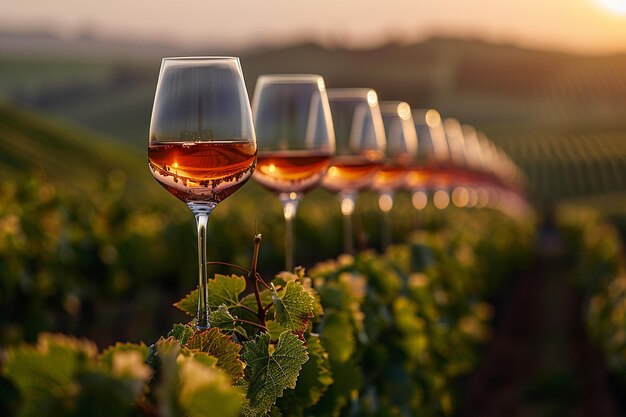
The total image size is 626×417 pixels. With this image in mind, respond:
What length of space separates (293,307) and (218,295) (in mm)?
168

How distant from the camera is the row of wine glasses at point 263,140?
6.54ft

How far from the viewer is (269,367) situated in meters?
1.80

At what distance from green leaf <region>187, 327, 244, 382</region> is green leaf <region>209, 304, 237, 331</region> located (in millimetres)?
262

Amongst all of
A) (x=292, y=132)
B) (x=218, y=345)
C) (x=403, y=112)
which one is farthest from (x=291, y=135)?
(x=403, y=112)

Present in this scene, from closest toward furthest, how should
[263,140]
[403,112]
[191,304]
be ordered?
1. [191,304]
2. [263,140]
3. [403,112]

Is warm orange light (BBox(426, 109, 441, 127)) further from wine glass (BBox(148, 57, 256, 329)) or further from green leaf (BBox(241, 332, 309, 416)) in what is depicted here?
green leaf (BBox(241, 332, 309, 416))

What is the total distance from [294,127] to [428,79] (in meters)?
124

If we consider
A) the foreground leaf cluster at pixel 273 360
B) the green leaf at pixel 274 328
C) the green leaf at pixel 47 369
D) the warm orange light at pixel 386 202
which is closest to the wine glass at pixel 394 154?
the warm orange light at pixel 386 202

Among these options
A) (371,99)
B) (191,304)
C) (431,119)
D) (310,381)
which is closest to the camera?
(191,304)

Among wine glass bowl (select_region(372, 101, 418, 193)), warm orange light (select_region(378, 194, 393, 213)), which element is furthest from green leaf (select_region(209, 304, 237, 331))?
warm orange light (select_region(378, 194, 393, 213))

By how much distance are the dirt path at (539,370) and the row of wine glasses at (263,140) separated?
10.5ft

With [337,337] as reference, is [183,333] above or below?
above

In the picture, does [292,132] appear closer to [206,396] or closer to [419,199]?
[206,396]

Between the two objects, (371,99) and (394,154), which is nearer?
(371,99)
